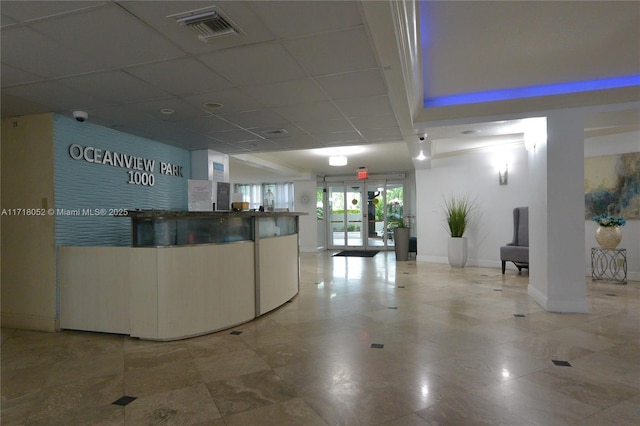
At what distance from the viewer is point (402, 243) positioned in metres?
9.63

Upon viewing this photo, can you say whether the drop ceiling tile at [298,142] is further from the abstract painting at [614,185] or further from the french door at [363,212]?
the french door at [363,212]

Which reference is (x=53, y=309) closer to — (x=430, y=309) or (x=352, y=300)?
(x=352, y=300)

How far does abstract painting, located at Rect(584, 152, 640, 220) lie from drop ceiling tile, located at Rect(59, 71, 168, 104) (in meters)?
7.35

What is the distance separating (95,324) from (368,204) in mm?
10077

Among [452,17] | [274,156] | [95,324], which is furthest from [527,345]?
[274,156]

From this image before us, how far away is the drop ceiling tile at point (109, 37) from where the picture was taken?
2.28 m

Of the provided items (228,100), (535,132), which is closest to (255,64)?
(228,100)

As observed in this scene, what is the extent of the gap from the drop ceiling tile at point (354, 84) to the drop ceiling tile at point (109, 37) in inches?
53.3

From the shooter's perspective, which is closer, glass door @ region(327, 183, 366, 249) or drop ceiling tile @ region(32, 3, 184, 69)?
drop ceiling tile @ region(32, 3, 184, 69)

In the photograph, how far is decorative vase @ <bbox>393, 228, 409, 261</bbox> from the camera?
379 inches

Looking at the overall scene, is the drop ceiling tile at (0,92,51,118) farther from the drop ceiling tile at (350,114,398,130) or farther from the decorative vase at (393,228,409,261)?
the decorative vase at (393,228,409,261)

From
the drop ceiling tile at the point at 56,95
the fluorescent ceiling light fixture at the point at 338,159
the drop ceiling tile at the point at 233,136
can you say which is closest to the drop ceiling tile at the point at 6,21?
the drop ceiling tile at the point at 56,95

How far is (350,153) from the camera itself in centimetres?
888

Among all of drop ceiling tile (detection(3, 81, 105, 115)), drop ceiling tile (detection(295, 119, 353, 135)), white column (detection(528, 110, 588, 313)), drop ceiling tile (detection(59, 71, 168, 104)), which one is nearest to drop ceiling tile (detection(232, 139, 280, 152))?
drop ceiling tile (detection(295, 119, 353, 135))
